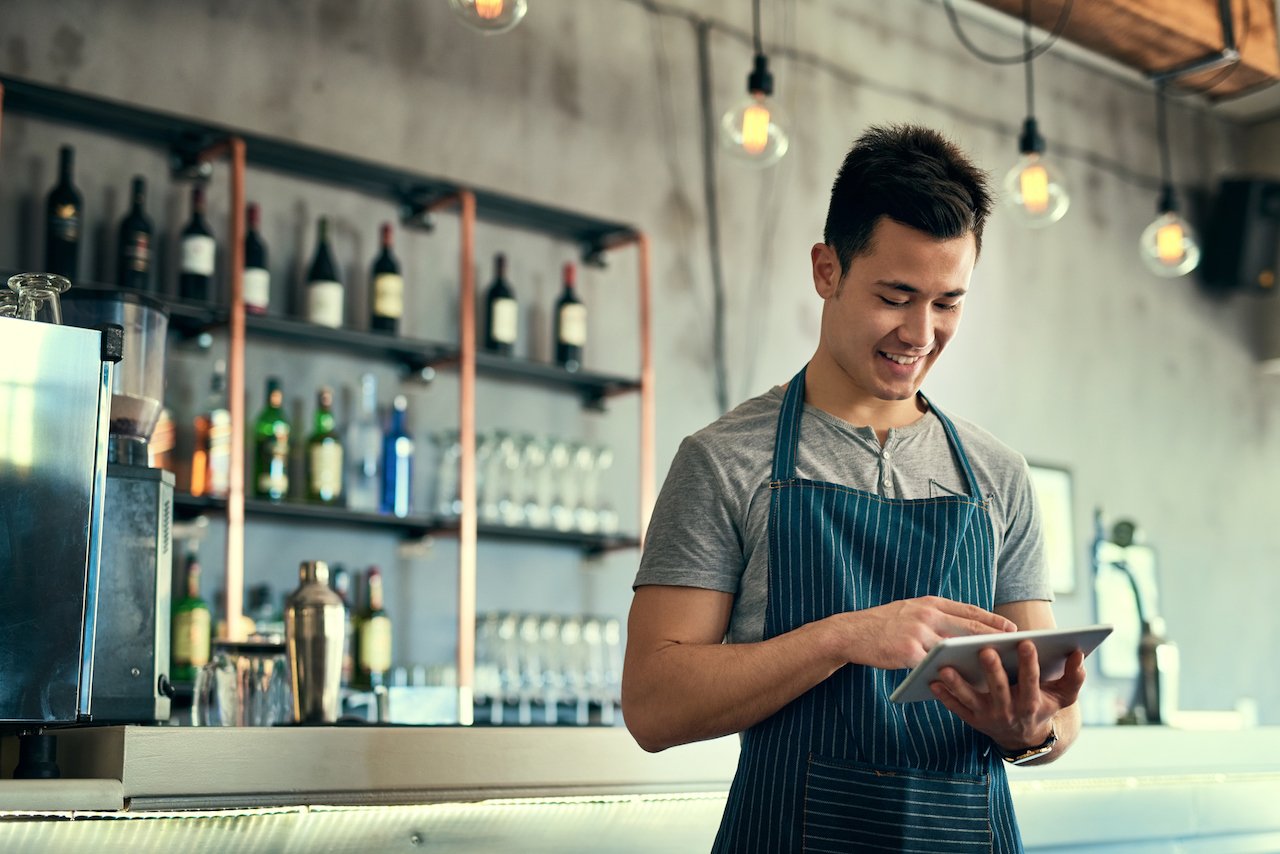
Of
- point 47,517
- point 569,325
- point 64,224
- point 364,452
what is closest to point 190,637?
point 364,452

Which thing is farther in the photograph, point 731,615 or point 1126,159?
point 1126,159

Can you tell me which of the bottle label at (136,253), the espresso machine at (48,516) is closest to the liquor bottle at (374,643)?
the bottle label at (136,253)

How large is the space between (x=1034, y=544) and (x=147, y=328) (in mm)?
1308

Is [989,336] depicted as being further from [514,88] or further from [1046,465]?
[514,88]

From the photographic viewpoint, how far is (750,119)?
3.81 metres

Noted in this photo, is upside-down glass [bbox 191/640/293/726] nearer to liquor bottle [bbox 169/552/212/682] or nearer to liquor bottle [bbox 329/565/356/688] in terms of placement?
liquor bottle [bbox 169/552/212/682]

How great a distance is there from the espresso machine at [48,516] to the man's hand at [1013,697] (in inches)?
37.1

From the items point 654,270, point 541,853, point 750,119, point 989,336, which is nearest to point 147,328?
point 541,853

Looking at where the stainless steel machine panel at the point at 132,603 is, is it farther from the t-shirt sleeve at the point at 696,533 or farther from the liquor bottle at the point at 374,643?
the liquor bottle at the point at 374,643

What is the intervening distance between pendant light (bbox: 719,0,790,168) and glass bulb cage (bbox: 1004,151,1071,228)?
82cm

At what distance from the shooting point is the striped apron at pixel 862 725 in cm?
150

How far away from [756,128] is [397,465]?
1.36 metres

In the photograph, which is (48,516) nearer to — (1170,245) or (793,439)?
(793,439)

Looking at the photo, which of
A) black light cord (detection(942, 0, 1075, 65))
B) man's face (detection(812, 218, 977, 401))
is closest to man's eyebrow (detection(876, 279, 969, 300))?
man's face (detection(812, 218, 977, 401))
